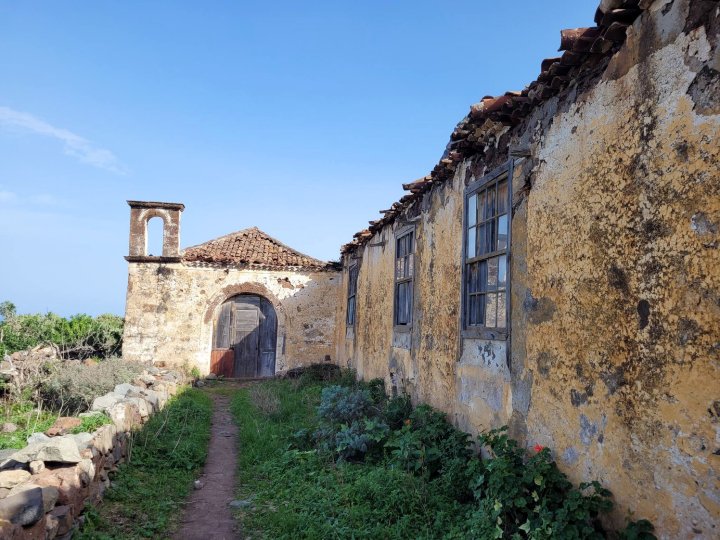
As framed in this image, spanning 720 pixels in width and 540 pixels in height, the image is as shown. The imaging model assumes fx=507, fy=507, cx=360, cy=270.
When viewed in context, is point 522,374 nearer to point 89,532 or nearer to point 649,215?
point 649,215

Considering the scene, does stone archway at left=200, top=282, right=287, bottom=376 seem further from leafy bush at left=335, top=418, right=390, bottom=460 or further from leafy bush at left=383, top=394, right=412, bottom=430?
leafy bush at left=335, top=418, right=390, bottom=460

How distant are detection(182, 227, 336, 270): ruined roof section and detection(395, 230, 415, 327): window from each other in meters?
6.59

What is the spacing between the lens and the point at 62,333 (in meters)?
14.2

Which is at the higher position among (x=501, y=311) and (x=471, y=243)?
(x=471, y=243)

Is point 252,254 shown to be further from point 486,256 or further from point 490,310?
point 490,310

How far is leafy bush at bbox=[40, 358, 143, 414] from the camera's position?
836 cm

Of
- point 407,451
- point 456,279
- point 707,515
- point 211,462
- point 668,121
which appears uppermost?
point 668,121

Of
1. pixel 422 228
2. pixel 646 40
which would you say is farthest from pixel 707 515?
pixel 422 228

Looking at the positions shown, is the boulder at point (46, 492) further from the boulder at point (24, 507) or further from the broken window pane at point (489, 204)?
the broken window pane at point (489, 204)

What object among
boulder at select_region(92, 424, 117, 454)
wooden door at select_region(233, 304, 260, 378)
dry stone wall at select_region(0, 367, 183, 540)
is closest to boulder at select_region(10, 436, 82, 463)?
dry stone wall at select_region(0, 367, 183, 540)

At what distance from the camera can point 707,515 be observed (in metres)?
2.55

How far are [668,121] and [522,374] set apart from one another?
2.30 m

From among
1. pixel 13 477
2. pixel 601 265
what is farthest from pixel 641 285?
pixel 13 477

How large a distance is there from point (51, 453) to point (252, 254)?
10.9 meters
